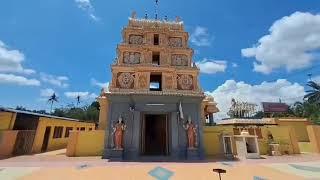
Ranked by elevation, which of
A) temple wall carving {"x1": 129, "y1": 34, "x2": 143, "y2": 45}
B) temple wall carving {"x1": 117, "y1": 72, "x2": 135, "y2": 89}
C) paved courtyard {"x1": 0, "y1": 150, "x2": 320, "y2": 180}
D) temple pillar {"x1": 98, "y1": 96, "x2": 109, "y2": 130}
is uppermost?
Result: temple wall carving {"x1": 129, "y1": 34, "x2": 143, "y2": 45}

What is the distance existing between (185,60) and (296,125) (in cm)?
1960

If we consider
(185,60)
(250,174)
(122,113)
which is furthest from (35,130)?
(250,174)

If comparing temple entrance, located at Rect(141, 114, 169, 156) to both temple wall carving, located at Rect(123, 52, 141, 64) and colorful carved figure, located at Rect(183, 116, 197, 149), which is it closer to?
colorful carved figure, located at Rect(183, 116, 197, 149)

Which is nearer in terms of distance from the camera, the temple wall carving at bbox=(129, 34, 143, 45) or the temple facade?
the temple facade

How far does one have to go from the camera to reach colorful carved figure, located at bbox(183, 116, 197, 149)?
42.2ft

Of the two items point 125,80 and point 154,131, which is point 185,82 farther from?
point 154,131

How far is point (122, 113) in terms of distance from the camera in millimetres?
13219

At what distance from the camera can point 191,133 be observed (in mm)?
12961

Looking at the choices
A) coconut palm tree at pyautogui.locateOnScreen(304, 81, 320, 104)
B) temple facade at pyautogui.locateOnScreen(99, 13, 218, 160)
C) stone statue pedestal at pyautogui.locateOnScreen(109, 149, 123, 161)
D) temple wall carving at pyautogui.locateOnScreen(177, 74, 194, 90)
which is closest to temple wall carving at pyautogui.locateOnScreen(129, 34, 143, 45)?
temple facade at pyautogui.locateOnScreen(99, 13, 218, 160)

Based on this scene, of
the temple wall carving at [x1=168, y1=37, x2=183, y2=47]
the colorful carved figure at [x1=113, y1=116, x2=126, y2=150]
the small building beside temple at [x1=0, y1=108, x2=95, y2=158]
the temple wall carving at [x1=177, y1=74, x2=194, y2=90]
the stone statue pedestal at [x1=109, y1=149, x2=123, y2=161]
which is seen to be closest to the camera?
the stone statue pedestal at [x1=109, y1=149, x2=123, y2=161]

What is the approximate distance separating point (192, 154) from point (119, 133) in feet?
16.3

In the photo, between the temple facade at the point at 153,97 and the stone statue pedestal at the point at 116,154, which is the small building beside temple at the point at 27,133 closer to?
the temple facade at the point at 153,97

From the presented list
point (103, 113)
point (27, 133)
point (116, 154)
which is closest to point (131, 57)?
point (103, 113)

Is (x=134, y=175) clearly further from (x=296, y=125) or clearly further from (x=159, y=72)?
(x=296, y=125)
